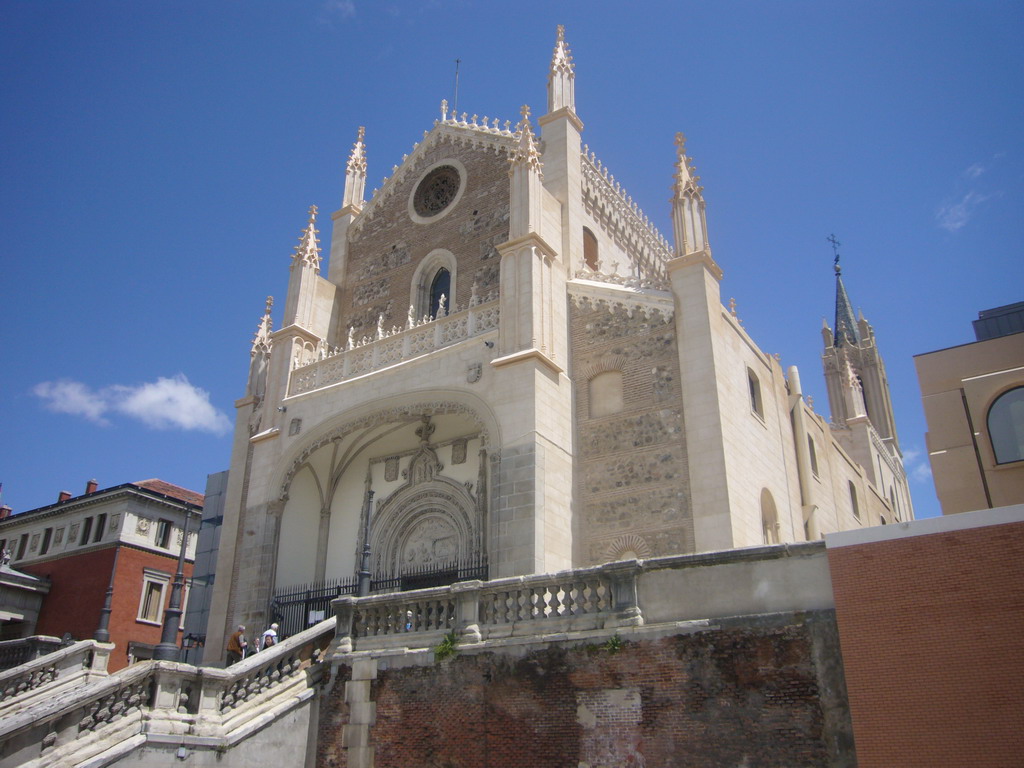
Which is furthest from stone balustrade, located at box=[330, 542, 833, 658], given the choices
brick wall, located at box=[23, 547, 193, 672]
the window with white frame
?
the window with white frame

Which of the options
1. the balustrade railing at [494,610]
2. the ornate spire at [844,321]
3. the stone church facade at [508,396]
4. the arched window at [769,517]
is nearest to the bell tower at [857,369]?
the ornate spire at [844,321]

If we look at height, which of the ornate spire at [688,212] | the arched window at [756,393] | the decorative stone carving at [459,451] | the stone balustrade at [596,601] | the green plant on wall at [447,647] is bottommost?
the green plant on wall at [447,647]

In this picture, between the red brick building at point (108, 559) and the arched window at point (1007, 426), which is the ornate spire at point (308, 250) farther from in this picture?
the arched window at point (1007, 426)

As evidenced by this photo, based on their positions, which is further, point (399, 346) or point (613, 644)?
point (399, 346)

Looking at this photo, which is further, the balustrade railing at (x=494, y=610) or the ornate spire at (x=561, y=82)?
the ornate spire at (x=561, y=82)

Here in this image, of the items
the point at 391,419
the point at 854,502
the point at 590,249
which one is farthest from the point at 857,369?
the point at 391,419

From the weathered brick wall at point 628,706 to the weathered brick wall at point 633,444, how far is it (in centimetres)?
641

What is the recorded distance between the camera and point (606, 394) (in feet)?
65.5

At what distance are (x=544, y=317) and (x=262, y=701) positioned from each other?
407 inches

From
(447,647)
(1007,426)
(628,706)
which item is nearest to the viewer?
(628,706)

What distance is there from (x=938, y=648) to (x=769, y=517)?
1196 cm

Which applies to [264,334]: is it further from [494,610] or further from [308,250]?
[494,610]

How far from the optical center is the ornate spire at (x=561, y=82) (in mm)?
24875

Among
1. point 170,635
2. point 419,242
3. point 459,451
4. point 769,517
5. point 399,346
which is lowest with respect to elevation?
point 170,635
